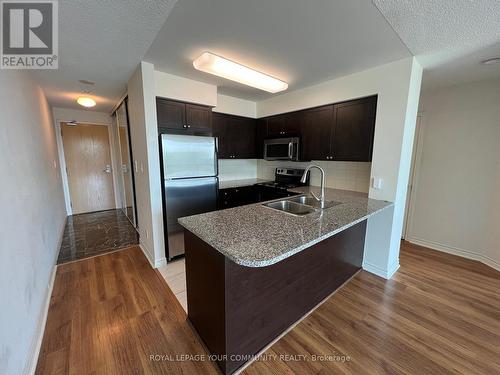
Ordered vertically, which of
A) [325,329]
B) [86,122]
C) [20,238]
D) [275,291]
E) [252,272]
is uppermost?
[86,122]

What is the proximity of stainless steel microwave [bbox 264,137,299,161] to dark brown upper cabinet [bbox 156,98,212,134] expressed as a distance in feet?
3.74

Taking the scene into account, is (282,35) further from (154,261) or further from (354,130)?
(154,261)

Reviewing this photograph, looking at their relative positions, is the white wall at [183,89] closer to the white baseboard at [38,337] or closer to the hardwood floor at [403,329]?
the white baseboard at [38,337]

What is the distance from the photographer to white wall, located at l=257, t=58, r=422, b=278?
7.16 feet

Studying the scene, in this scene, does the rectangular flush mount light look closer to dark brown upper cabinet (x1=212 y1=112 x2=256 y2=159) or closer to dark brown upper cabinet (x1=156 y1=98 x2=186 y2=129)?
dark brown upper cabinet (x1=156 y1=98 x2=186 y2=129)

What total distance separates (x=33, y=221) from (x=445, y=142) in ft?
16.6

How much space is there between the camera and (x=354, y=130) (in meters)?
2.62

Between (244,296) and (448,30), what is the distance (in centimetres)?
252

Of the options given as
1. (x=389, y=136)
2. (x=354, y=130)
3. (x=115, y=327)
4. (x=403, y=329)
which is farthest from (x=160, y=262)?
(x=389, y=136)

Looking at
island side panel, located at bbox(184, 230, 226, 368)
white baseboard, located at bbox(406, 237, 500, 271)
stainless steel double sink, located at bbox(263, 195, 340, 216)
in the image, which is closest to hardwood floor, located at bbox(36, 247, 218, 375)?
island side panel, located at bbox(184, 230, 226, 368)

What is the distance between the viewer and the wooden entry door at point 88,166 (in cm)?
466

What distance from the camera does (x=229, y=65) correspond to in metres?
2.15

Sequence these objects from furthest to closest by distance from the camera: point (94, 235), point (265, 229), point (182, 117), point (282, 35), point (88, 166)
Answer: point (88, 166) < point (94, 235) < point (182, 117) < point (282, 35) < point (265, 229)

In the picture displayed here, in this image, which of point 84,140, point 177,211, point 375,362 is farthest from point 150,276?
point 84,140
